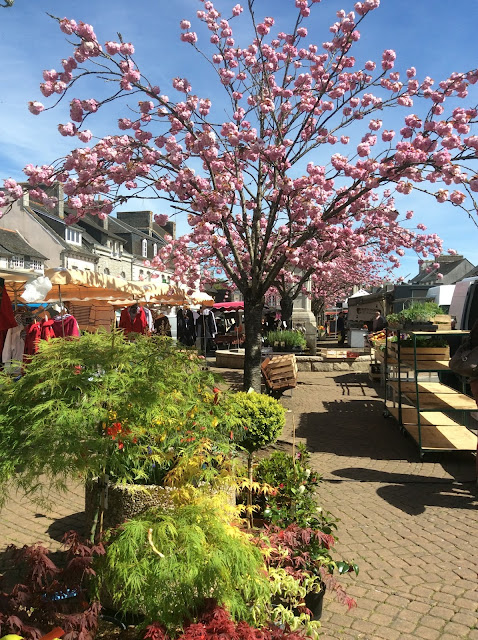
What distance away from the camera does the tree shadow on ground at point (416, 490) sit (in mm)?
5352

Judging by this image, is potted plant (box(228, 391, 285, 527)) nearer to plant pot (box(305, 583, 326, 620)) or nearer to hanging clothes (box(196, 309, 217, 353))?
plant pot (box(305, 583, 326, 620))

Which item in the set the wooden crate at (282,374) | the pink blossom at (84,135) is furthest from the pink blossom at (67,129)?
the wooden crate at (282,374)

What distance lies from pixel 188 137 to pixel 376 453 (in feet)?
20.9

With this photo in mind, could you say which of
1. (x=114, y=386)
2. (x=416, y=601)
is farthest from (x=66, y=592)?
(x=416, y=601)

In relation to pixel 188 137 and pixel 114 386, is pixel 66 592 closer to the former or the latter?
pixel 114 386

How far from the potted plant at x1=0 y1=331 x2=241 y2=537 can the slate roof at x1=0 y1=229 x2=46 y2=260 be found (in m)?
30.8

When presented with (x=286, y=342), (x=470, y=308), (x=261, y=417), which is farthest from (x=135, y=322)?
(x=470, y=308)

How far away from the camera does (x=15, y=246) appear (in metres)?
32.3

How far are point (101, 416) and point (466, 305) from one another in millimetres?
10399

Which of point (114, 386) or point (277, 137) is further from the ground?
point (277, 137)

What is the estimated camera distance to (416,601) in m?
3.55

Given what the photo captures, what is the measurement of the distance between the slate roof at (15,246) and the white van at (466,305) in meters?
26.9

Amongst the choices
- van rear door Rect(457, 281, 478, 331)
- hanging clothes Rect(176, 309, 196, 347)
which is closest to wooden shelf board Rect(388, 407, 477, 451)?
van rear door Rect(457, 281, 478, 331)

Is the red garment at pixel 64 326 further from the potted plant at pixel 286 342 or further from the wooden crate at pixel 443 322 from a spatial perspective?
the potted plant at pixel 286 342
